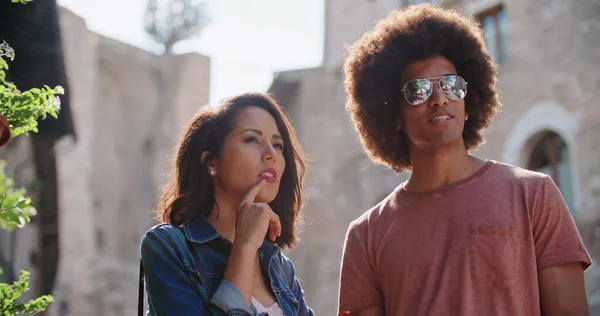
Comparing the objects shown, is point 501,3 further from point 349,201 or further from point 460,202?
point 460,202

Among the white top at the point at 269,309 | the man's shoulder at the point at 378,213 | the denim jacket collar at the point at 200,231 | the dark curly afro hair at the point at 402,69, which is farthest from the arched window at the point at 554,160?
the denim jacket collar at the point at 200,231

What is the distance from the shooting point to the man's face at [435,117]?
3.06m

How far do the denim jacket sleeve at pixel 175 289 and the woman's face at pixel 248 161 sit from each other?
40 centimetres

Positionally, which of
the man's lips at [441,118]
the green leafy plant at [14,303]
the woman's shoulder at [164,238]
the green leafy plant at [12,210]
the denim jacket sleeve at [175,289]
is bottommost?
the green leafy plant at [14,303]

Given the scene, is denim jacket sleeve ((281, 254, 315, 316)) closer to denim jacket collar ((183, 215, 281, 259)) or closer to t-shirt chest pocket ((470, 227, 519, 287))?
denim jacket collar ((183, 215, 281, 259))

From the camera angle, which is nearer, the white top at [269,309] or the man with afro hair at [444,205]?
the white top at [269,309]

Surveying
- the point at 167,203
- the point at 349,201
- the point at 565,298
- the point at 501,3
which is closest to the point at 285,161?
the point at 167,203

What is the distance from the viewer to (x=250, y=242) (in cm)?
254

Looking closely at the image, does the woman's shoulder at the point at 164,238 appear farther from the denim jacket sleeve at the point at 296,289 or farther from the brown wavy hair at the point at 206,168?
the denim jacket sleeve at the point at 296,289

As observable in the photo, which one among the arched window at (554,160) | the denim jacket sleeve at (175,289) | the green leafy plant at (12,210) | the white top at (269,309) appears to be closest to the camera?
the denim jacket sleeve at (175,289)

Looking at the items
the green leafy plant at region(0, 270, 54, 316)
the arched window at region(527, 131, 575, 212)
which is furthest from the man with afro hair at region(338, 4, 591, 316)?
the arched window at region(527, 131, 575, 212)

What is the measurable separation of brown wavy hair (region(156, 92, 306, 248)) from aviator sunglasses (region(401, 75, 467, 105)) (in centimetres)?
55

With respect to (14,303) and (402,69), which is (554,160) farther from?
(14,303)

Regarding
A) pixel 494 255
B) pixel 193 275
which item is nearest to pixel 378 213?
pixel 494 255
